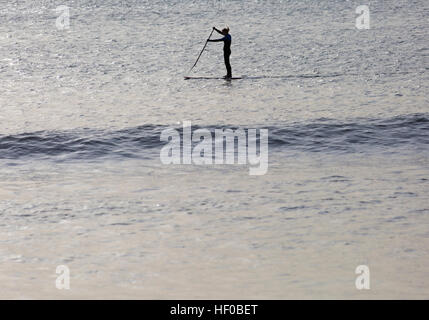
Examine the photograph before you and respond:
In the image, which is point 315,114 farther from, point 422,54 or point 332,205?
point 422,54

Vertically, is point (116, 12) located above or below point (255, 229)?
above

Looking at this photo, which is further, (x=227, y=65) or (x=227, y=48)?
(x=227, y=65)

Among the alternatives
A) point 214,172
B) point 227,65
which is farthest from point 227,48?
point 214,172

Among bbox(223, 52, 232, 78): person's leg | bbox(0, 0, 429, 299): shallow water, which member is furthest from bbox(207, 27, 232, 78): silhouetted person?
bbox(0, 0, 429, 299): shallow water

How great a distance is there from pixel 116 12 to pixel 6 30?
9324 millimetres

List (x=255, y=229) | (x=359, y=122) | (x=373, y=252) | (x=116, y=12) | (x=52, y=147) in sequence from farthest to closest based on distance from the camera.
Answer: (x=116, y=12) → (x=359, y=122) → (x=52, y=147) → (x=255, y=229) → (x=373, y=252)

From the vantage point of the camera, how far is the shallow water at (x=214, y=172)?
36.7 ft

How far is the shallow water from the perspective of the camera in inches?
440

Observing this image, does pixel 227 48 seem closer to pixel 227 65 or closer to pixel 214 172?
pixel 227 65

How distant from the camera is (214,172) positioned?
16.8 meters

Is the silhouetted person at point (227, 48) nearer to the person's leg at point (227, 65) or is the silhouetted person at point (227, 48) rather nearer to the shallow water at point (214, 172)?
the person's leg at point (227, 65)

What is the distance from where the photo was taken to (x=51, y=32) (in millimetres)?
39625

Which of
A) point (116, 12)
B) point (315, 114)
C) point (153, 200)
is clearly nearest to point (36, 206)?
point (153, 200)

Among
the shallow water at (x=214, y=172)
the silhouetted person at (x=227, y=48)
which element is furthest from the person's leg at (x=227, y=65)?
the shallow water at (x=214, y=172)
